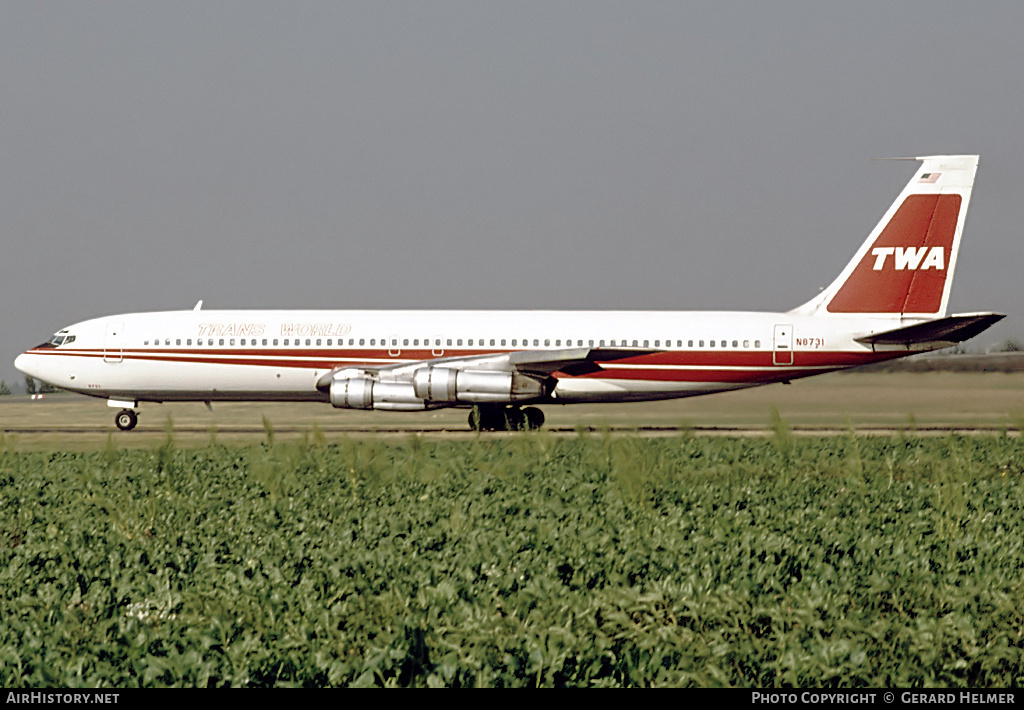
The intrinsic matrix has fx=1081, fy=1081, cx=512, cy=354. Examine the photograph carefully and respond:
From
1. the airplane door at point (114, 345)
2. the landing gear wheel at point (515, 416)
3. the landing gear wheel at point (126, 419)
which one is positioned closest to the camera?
the landing gear wheel at point (515, 416)

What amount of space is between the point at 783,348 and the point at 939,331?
4632mm

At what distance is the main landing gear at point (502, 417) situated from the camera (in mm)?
35094

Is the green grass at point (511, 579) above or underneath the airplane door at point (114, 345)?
underneath

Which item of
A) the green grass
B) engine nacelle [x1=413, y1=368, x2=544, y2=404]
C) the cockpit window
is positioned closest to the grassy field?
the green grass

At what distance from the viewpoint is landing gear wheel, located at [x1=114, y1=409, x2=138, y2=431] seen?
119 ft

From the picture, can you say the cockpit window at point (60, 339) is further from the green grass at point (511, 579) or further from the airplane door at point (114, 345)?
the green grass at point (511, 579)

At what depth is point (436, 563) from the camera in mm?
10297

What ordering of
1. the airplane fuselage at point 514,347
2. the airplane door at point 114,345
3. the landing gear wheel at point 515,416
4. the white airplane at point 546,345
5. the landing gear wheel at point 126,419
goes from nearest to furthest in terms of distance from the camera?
1. the white airplane at point 546,345
2. the airplane fuselage at point 514,347
3. the landing gear wheel at point 515,416
4. the airplane door at point 114,345
5. the landing gear wheel at point 126,419

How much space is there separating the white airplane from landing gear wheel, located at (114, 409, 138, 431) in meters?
0.98

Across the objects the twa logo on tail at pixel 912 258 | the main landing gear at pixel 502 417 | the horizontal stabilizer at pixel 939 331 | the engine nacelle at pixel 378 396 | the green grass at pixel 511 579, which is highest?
the twa logo on tail at pixel 912 258

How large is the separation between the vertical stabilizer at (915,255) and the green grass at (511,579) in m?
18.5

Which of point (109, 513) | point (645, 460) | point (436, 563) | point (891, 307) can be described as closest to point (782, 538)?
point (436, 563)

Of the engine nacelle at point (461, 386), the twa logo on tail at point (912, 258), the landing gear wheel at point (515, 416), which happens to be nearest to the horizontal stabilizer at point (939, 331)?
the twa logo on tail at point (912, 258)

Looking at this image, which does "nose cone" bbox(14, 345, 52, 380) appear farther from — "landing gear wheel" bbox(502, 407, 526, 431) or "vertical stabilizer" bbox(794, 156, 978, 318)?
"vertical stabilizer" bbox(794, 156, 978, 318)
